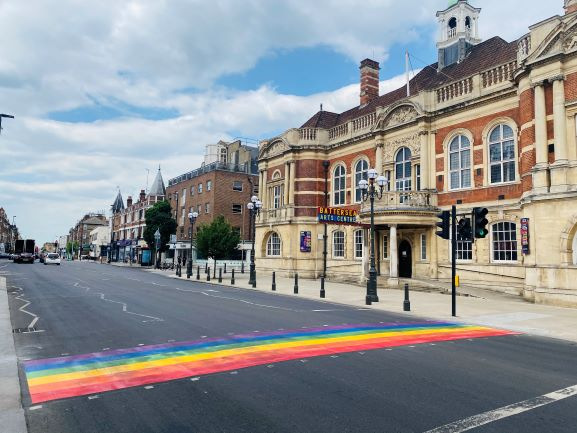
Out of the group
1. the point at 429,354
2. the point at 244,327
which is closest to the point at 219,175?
the point at 244,327

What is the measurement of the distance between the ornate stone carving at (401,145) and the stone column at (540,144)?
8.33 metres

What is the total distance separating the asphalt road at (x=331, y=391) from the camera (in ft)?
15.0

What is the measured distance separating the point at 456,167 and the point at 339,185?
36.0 ft

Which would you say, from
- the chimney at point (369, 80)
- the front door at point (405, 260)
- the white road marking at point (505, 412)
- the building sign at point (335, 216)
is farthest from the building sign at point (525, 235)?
the chimney at point (369, 80)

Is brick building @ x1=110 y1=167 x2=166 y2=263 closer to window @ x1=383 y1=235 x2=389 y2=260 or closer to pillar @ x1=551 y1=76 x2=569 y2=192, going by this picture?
window @ x1=383 y1=235 x2=389 y2=260

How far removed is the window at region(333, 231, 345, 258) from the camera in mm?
32594

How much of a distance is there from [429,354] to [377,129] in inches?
907

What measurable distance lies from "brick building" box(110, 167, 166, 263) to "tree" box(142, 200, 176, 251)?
28.5 ft

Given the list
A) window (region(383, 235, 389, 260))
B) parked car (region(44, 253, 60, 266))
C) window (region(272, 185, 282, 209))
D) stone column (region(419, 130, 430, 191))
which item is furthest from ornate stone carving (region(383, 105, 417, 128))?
parked car (region(44, 253, 60, 266))

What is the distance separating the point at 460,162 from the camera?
960 inches

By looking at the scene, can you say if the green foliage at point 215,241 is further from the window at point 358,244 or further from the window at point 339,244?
the window at point 358,244

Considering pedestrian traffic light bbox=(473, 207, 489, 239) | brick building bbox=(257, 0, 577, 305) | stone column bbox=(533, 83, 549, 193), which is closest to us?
pedestrian traffic light bbox=(473, 207, 489, 239)

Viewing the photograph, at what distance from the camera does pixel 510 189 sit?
21.6m

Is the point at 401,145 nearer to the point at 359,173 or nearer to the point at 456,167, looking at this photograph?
the point at 456,167
